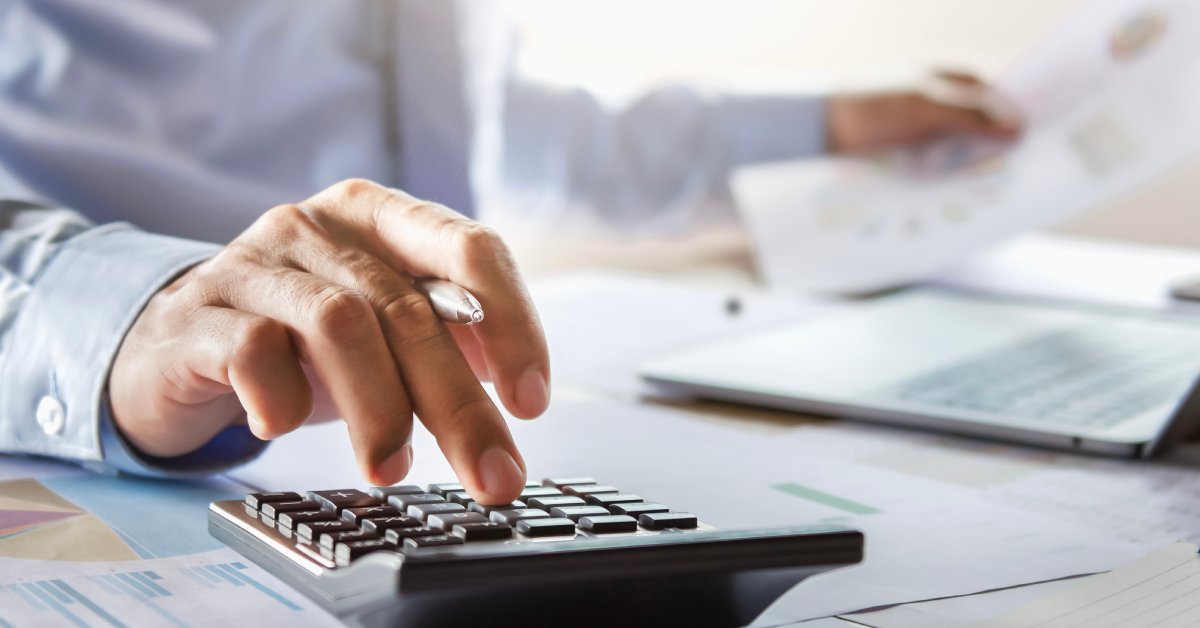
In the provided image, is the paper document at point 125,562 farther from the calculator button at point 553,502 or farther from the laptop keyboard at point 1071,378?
the laptop keyboard at point 1071,378

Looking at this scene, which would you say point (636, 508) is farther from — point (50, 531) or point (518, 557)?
point (50, 531)

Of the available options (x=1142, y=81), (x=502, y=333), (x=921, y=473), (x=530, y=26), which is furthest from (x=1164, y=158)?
(x=530, y=26)

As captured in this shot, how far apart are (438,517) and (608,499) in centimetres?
6

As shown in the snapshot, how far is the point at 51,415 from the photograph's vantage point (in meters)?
0.55

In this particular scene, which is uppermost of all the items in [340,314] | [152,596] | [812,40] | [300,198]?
[812,40]

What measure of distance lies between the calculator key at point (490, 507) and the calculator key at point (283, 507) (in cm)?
5

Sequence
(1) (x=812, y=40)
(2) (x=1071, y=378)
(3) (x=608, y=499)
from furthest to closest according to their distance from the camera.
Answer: (1) (x=812, y=40) < (2) (x=1071, y=378) < (3) (x=608, y=499)

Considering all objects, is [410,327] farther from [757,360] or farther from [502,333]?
[757,360]

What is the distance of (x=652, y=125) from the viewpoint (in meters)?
1.33

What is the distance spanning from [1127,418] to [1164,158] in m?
0.38

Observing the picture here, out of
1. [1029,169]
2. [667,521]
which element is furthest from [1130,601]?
[1029,169]

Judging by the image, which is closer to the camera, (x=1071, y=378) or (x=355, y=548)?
(x=355, y=548)

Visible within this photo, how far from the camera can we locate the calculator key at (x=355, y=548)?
0.34 metres

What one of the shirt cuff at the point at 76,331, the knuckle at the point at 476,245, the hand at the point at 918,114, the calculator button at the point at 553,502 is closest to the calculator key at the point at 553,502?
the calculator button at the point at 553,502
